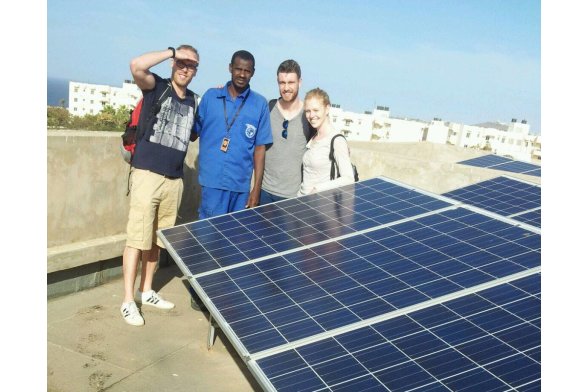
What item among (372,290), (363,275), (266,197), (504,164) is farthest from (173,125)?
(504,164)

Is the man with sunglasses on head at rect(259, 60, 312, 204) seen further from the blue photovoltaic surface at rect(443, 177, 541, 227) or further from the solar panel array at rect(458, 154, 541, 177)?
the solar panel array at rect(458, 154, 541, 177)

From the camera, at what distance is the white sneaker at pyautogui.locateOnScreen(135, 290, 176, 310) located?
20.9ft

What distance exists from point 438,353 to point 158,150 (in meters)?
3.60

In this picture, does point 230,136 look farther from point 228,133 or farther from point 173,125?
point 173,125

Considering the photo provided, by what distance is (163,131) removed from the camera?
5.64 m

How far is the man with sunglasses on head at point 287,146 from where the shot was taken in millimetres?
6289

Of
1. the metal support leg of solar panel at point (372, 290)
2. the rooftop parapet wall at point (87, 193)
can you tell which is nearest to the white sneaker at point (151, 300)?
the rooftop parapet wall at point (87, 193)

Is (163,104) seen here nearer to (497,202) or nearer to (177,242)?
(177,242)

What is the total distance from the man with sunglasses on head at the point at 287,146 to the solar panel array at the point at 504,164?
512 centimetres

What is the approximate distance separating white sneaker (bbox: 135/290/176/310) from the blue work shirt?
1476 mm

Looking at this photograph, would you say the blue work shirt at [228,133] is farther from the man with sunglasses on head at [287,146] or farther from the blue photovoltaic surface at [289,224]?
the blue photovoltaic surface at [289,224]

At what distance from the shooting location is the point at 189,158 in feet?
26.6

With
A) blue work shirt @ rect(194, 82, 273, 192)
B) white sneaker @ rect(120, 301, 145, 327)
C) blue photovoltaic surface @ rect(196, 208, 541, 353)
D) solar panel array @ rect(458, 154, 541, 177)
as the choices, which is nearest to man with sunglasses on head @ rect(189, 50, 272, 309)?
blue work shirt @ rect(194, 82, 273, 192)
